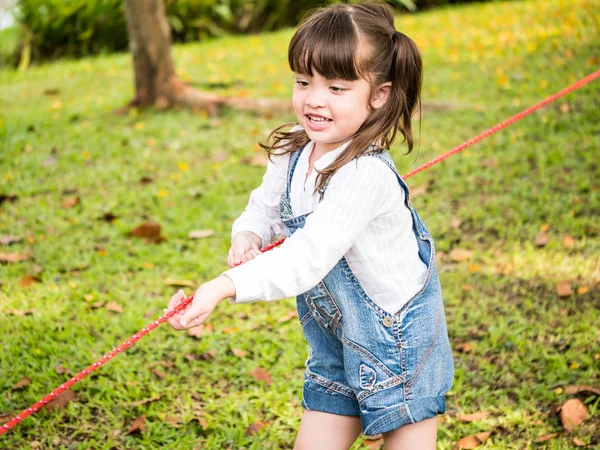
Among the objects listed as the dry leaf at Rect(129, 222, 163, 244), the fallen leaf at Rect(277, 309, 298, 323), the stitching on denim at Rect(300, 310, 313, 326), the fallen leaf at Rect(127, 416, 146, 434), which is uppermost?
the stitching on denim at Rect(300, 310, 313, 326)

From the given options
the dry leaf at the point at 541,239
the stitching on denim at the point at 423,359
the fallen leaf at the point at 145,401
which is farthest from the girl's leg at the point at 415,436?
the dry leaf at the point at 541,239

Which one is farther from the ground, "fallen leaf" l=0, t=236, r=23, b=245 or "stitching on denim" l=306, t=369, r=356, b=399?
"stitching on denim" l=306, t=369, r=356, b=399

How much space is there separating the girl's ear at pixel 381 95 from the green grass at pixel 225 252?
139 cm

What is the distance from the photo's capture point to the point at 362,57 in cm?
175

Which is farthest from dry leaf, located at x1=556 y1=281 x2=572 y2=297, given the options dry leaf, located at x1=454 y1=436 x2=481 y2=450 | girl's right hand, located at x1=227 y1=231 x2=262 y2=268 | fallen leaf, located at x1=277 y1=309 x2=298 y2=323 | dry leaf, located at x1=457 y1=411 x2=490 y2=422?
girl's right hand, located at x1=227 y1=231 x2=262 y2=268

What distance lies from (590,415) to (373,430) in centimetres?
119

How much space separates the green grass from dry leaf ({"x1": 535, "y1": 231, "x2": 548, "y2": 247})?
3 cm

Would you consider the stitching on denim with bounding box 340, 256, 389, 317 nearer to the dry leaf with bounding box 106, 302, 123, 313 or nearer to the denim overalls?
the denim overalls

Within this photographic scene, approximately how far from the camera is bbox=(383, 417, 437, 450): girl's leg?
74.9 inches

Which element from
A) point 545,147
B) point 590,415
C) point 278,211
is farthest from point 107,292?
point 545,147

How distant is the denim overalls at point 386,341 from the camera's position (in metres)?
1.84

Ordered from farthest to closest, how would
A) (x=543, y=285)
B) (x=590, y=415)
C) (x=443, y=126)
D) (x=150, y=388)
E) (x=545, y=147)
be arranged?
1. (x=443, y=126)
2. (x=545, y=147)
3. (x=543, y=285)
4. (x=150, y=388)
5. (x=590, y=415)

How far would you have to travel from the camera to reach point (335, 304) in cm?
189

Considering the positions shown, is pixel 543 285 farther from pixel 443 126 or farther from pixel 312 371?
pixel 443 126
